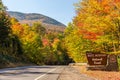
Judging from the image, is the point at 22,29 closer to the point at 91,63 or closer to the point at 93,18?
the point at 91,63

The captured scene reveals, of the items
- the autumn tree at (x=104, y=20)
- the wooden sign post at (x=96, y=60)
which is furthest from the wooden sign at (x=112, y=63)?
the autumn tree at (x=104, y=20)

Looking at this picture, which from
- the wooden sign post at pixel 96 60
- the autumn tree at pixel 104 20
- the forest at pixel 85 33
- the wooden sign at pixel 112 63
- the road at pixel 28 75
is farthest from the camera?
the wooden sign post at pixel 96 60

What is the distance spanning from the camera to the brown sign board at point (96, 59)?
3981 cm

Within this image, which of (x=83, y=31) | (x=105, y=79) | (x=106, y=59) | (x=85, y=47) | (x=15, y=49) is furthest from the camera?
(x=15, y=49)

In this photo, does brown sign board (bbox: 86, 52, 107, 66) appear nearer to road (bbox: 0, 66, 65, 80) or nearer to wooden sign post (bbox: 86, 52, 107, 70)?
wooden sign post (bbox: 86, 52, 107, 70)

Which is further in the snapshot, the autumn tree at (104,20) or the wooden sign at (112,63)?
the wooden sign at (112,63)

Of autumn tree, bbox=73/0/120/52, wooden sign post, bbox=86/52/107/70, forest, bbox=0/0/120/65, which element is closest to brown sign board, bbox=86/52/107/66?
wooden sign post, bbox=86/52/107/70

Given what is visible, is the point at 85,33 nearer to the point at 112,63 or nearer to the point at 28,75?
the point at 112,63

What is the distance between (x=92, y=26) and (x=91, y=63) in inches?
393

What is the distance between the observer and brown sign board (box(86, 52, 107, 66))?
39.8 m

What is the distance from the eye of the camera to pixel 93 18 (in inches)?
1204

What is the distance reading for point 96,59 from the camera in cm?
4022

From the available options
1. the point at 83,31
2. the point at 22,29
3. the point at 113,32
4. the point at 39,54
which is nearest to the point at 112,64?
the point at 83,31

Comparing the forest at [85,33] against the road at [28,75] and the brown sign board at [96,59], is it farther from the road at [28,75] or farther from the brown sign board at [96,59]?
the road at [28,75]
